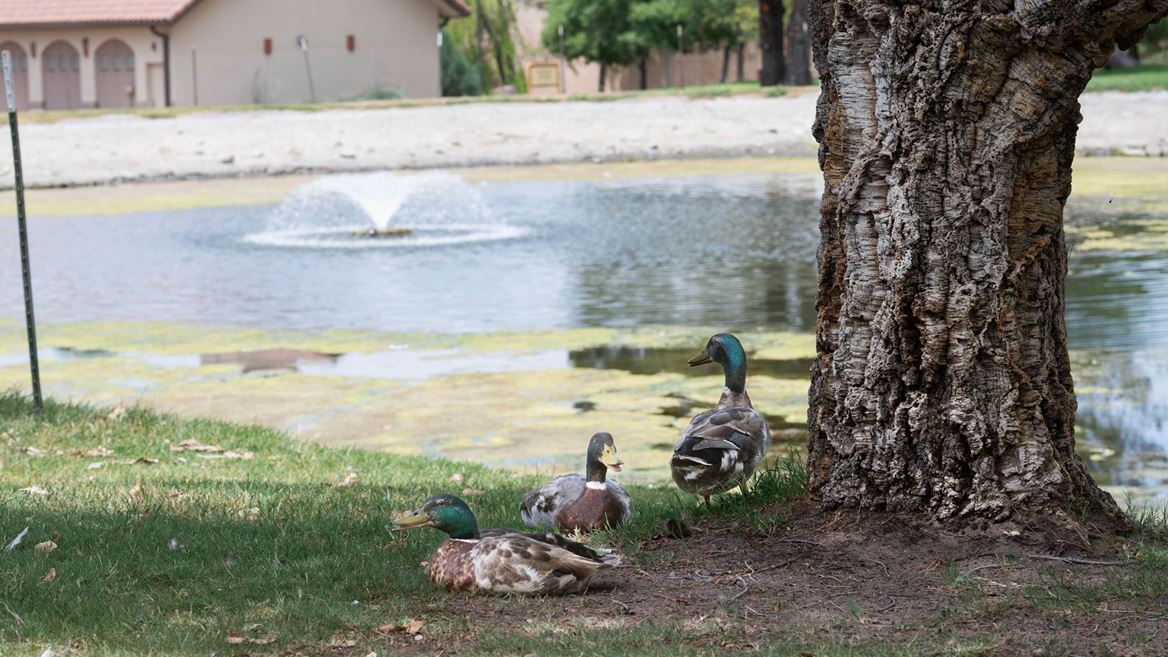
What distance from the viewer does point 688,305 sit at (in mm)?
16641

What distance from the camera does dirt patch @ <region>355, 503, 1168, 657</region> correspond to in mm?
5047

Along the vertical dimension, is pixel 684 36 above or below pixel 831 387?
above

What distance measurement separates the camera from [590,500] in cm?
693

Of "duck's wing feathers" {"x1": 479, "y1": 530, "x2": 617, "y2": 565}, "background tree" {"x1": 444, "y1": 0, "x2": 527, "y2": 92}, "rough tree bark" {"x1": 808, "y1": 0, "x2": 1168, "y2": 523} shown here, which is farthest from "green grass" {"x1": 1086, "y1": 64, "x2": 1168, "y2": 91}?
"duck's wing feathers" {"x1": 479, "y1": 530, "x2": 617, "y2": 565}

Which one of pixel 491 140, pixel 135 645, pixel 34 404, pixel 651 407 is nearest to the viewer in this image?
pixel 135 645

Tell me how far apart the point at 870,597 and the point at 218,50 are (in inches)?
2008

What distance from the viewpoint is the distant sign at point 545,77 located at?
6575 centimetres

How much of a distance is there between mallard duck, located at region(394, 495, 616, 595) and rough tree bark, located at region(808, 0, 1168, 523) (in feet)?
4.23

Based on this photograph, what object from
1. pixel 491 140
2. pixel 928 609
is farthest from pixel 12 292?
pixel 491 140

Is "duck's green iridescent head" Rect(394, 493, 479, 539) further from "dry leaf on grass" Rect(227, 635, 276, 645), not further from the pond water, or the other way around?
the pond water

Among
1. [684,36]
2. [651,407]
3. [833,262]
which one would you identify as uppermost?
[684,36]

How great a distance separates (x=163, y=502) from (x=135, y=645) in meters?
2.58

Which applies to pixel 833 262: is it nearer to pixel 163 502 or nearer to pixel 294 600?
pixel 294 600

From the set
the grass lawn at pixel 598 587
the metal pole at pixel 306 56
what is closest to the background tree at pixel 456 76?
the metal pole at pixel 306 56
